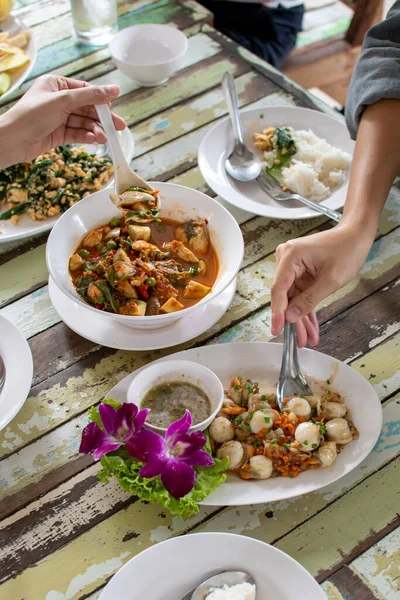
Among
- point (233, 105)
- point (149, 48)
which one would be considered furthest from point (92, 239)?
point (149, 48)

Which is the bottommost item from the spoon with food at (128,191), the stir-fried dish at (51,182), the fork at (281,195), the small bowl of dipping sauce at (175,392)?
the small bowl of dipping sauce at (175,392)

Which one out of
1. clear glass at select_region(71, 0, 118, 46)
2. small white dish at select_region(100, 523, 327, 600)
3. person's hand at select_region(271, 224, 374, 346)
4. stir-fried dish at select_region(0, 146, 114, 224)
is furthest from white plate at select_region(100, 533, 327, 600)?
clear glass at select_region(71, 0, 118, 46)

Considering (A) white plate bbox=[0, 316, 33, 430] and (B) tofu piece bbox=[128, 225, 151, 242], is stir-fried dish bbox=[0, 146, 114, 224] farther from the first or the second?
(A) white plate bbox=[0, 316, 33, 430]

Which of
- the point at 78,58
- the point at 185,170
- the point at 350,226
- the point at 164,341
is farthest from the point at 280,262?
the point at 78,58

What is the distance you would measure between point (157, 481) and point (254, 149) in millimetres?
1357

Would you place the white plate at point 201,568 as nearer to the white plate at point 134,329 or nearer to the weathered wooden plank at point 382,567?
the weathered wooden plank at point 382,567

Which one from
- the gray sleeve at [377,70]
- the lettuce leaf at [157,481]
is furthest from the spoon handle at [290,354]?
the gray sleeve at [377,70]

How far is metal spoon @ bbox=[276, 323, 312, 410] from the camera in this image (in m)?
1.52

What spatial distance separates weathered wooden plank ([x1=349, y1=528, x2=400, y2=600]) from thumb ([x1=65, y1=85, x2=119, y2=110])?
4.54ft

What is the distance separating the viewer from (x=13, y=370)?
1542mm

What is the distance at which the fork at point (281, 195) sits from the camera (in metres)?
1.98

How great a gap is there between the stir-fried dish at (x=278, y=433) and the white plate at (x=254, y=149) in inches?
28.3

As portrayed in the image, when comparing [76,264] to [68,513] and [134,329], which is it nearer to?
[134,329]

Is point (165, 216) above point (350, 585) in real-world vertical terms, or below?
above
